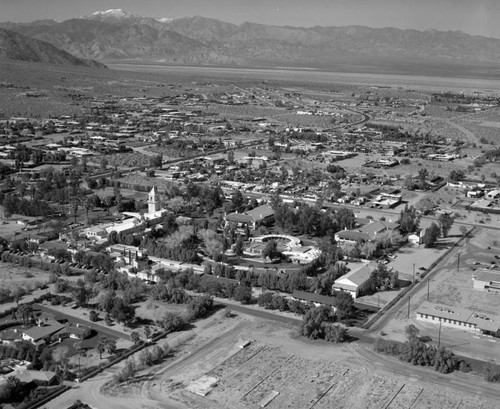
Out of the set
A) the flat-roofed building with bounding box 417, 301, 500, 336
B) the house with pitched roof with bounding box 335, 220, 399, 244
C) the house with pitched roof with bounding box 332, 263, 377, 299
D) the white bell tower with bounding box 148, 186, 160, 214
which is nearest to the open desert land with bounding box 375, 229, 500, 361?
the flat-roofed building with bounding box 417, 301, 500, 336

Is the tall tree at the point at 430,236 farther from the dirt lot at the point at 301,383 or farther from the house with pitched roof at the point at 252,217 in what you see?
the dirt lot at the point at 301,383

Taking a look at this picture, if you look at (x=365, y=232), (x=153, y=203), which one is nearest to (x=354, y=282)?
(x=365, y=232)

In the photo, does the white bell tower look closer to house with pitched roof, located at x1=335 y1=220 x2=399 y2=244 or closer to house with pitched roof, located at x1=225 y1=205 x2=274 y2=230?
house with pitched roof, located at x1=225 y1=205 x2=274 y2=230

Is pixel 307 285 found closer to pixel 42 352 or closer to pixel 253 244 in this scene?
pixel 253 244

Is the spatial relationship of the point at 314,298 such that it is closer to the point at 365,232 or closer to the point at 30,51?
the point at 365,232

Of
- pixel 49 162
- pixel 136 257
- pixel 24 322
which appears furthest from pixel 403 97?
pixel 24 322
